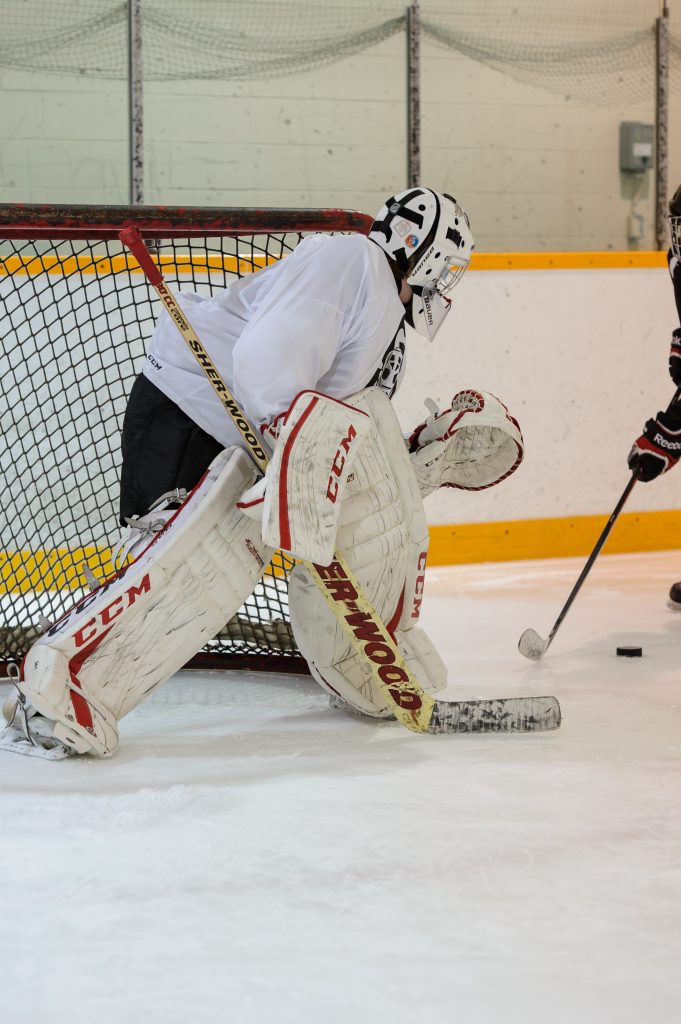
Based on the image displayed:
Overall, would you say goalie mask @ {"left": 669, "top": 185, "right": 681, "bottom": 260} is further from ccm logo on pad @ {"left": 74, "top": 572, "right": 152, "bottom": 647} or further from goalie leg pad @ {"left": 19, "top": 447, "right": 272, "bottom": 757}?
ccm logo on pad @ {"left": 74, "top": 572, "right": 152, "bottom": 647}

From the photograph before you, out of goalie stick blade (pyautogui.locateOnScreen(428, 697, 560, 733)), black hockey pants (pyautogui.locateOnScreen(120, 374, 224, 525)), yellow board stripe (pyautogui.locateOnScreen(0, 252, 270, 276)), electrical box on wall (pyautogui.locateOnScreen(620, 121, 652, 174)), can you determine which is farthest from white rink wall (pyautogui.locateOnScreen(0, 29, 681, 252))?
goalie stick blade (pyautogui.locateOnScreen(428, 697, 560, 733))

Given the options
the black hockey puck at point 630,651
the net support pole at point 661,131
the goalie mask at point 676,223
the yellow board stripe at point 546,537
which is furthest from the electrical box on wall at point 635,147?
A: the black hockey puck at point 630,651

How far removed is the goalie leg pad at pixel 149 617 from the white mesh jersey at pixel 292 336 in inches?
6.5

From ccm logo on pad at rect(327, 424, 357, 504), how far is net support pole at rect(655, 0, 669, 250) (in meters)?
3.63

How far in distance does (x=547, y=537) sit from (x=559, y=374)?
54 centimetres

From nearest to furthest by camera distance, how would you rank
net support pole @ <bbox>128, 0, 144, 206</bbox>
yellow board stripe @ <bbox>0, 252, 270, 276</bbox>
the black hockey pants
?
the black hockey pants → yellow board stripe @ <bbox>0, 252, 270, 276</bbox> → net support pole @ <bbox>128, 0, 144, 206</bbox>

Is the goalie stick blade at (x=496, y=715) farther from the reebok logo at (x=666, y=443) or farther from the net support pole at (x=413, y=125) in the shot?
the net support pole at (x=413, y=125)

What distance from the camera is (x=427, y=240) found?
6.87 feet

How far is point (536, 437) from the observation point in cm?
415

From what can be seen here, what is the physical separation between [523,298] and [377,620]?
2.34 meters

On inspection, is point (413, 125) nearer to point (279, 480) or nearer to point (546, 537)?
point (546, 537)

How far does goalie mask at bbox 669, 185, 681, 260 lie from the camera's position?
319cm

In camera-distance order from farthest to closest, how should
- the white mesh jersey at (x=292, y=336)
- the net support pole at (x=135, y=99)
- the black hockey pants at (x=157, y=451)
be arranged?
the net support pole at (x=135, y=99), the black hockey pants at (x=157, y=451), the white mesh jersey at (x=292, y=336)

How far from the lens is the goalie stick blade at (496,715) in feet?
6.72
